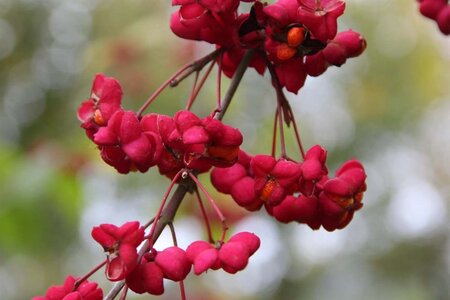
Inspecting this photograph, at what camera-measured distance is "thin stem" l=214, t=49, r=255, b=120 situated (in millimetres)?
821

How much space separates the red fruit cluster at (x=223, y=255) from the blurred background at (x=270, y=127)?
2.22 metres

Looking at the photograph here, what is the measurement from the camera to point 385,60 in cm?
464

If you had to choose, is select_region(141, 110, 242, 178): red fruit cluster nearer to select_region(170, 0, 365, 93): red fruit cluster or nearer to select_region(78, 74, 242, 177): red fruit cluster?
select_region(78, 74, 242, 177): red fruit cluster

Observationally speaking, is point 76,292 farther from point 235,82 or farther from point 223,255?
point 235,82

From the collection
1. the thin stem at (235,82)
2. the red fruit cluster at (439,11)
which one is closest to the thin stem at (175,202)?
the thin stem at (235,82)

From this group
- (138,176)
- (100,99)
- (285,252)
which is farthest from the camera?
(285,252)

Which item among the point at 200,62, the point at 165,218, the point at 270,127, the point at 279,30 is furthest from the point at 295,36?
the point at 270,127

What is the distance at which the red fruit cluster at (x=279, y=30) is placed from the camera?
0.80 meters

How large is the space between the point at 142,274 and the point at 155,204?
115 inches

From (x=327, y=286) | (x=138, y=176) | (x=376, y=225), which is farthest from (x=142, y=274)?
(x=376, y=225)

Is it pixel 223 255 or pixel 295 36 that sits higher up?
pixel 295 36

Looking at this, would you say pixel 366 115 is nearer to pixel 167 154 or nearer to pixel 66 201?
pixel 66 201

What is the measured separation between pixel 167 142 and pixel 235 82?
119 mm

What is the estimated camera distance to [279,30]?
82 cm
